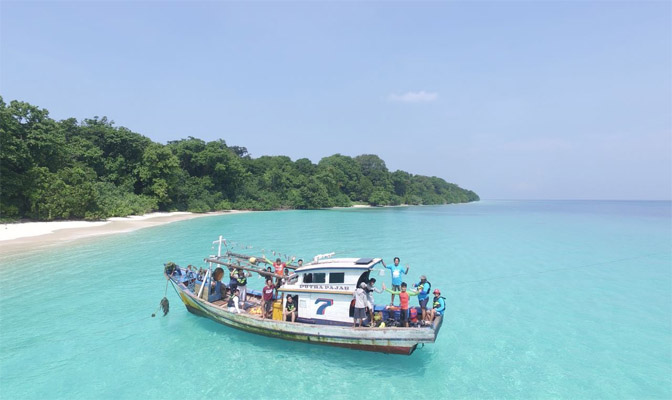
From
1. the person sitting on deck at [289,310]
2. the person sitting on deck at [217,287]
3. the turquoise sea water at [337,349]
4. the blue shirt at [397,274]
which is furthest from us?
the person sitting on deck at [217,287]

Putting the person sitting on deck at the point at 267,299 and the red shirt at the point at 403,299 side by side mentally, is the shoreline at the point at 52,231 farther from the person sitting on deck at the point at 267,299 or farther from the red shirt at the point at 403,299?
the red shirt at the point at 403,299

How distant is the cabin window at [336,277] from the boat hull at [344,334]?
65.9 inches

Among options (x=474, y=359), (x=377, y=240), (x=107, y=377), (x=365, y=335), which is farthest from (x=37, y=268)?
(x=377, y=240)

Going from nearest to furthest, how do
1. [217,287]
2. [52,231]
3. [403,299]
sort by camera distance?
[403,299], [217,287], [52,231]

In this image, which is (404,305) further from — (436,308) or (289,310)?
(289,310)

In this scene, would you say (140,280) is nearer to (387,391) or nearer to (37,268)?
(37,268)

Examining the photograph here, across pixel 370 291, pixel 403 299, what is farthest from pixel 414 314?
pixel 370 291

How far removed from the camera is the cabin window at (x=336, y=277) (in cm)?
1223

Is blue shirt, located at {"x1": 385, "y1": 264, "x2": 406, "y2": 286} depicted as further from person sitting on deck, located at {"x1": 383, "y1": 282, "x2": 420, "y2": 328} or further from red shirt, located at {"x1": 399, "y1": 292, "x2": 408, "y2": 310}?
red shirt, located at {"x1": 399, "y1": 292, "x2": 408, "y2": 310}

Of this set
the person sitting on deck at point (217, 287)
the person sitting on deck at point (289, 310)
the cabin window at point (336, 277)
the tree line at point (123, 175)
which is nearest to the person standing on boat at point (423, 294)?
the cabin window at point (336, 277)

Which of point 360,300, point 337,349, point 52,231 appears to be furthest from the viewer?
point 52,231

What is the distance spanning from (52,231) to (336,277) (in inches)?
1669

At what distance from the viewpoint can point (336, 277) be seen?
1232 centimetres

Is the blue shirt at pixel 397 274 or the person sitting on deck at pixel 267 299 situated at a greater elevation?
the blue shirt at pixel 397 274
